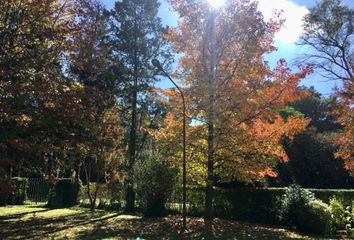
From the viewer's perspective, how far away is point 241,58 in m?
13.4

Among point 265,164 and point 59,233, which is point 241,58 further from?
point 59,233

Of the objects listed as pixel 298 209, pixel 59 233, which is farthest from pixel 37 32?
pixel 298 209

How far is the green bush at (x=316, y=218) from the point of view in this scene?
12703 mm

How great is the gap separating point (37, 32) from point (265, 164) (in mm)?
8807

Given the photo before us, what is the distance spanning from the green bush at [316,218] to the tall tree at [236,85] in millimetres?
2044

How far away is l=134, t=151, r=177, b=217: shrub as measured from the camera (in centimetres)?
1600

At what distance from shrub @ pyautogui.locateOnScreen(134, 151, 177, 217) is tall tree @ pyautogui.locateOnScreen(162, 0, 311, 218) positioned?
252cm

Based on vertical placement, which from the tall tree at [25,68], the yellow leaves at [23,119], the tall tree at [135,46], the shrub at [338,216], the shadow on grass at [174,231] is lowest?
the shadow on grass at [174,231]

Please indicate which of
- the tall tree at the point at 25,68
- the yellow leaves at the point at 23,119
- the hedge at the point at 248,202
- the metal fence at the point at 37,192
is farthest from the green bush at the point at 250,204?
the metal fence at the point at 37,192

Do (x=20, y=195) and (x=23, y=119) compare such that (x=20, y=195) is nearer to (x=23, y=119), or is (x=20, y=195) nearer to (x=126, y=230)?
(x=126, y=230)

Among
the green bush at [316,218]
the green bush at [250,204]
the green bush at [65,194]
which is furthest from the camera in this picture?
the green bush at [65,194]

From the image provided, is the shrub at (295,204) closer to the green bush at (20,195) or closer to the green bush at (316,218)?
the green bush at (316,218)

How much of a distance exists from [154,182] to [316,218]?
6600mm

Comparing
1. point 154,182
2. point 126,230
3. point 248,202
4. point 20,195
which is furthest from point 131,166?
point 20,195
